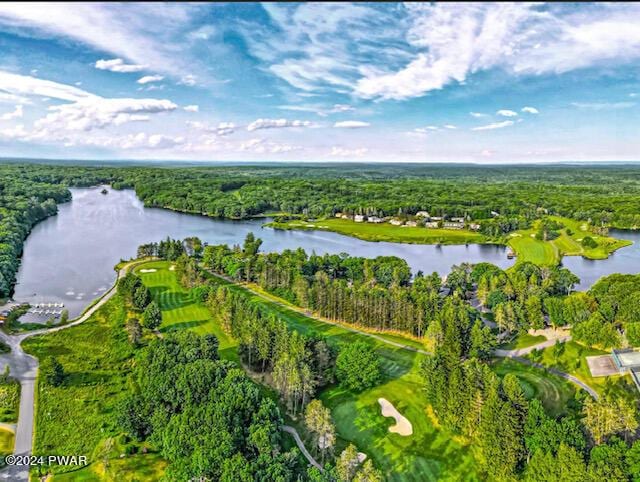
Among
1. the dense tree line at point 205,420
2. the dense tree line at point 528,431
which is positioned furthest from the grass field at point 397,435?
Result: the dense tree line at point 205,420

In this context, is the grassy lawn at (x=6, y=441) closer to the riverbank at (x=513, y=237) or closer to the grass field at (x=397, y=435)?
the grass field at (x=397, y=435)

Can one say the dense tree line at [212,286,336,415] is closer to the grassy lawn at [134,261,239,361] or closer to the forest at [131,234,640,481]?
the forest at [131,234,640,481]

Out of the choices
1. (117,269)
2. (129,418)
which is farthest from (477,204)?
(129,418)

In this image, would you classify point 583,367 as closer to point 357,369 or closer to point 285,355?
point 357,369

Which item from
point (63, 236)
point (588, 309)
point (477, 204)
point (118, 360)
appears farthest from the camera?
point (477, 204)

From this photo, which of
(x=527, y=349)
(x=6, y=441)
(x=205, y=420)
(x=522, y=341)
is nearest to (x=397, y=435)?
(x=205, y=420)

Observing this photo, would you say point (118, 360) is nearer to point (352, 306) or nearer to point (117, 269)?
point (352, 306)
